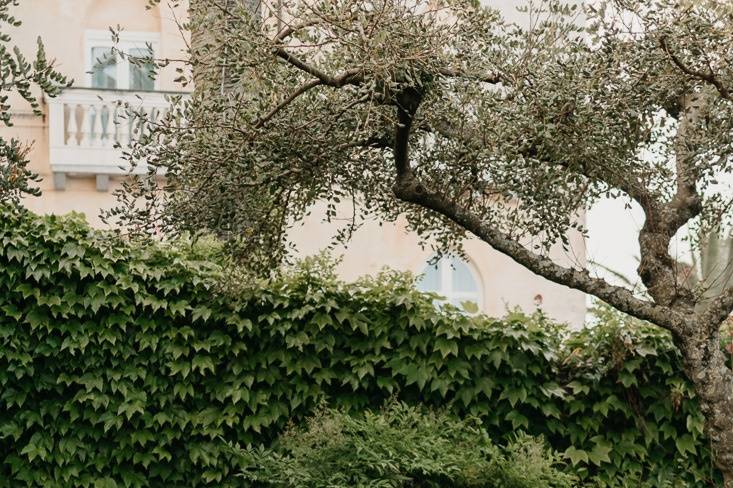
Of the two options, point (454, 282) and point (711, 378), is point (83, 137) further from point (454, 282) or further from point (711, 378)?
point (711, 378)

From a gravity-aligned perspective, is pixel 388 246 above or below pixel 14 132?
below

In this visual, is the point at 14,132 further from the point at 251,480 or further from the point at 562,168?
the point at 562,168

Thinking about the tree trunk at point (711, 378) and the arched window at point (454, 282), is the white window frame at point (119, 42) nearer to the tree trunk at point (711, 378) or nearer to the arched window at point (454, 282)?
the arched window at point (454, 282)

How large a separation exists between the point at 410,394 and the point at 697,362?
2.39 metres

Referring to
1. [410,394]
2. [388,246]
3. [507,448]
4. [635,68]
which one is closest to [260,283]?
[410,394]

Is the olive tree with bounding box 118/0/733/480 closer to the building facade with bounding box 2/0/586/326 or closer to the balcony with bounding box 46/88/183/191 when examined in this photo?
the building facade with bounding box 2/0/586/326

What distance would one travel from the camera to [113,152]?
17.2m

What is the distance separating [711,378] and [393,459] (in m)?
2.19

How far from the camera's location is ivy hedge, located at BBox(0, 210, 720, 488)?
836 cm

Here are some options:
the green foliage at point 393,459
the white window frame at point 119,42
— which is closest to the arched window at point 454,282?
the white window frame at point 119,42

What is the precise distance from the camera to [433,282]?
18109 mm

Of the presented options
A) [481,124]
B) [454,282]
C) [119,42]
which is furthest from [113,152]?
[481,124]

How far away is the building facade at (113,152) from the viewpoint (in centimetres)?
1725

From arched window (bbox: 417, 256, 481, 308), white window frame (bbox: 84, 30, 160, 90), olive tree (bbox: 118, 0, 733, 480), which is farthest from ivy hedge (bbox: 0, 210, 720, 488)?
white window frame (bbox: 84, 30, 160, 90)
